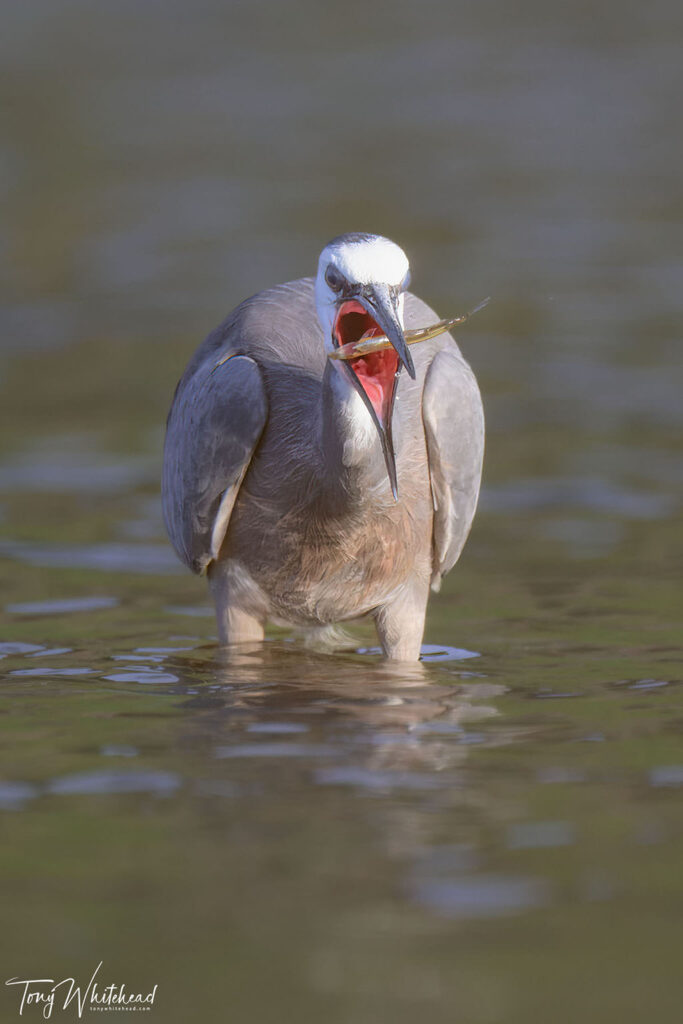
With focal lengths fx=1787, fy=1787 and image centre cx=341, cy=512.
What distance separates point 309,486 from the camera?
710 centimetres

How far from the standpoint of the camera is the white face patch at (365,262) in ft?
20.1

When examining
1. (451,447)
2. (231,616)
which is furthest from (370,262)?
(231,616)

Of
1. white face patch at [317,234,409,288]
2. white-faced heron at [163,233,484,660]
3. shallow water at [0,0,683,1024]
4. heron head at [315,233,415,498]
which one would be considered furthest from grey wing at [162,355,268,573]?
white face patch at [317,234,409,288]

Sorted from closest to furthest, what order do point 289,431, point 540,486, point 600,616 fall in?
point 289,431
point 600,616
point 540,486

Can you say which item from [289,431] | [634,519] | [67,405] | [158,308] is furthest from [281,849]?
[158,308]

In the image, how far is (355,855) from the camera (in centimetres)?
507

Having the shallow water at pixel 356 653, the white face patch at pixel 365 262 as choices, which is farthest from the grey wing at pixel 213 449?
the white face patch at pixel 365 262

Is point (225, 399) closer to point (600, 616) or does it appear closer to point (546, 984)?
point (600, 616)

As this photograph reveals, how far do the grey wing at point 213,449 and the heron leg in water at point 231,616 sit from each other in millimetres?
127

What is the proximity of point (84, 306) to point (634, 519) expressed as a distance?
8987 mm

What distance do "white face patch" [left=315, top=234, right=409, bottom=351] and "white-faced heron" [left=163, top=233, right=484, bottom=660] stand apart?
23.2 inches

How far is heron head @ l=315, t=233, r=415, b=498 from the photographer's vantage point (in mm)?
6129
